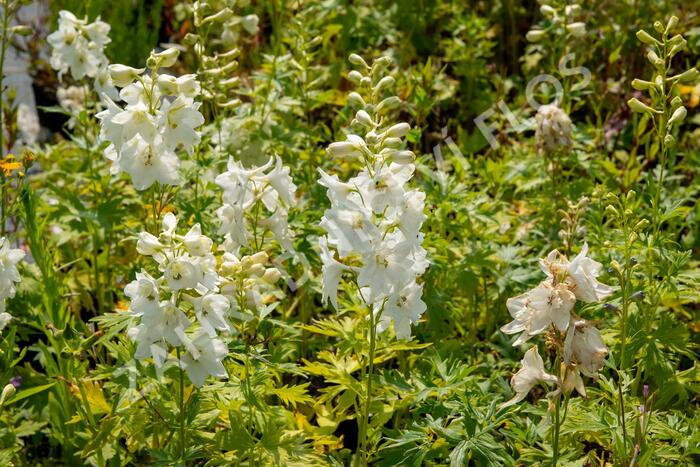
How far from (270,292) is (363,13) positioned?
3.18 m

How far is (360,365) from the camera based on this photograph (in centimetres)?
269

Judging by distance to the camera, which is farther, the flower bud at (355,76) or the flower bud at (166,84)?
the flower bud at (355,76)

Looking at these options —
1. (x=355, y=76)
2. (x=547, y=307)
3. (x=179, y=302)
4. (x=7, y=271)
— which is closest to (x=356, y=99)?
(x=355, y=76)

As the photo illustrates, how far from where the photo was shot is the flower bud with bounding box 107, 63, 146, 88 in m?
2.54

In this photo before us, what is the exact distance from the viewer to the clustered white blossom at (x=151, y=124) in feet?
8.36

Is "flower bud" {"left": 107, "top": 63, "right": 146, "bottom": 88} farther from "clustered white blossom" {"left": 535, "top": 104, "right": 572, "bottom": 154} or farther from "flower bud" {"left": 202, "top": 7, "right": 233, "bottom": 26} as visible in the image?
"clustered white blossom" {"left": 535, "top": 104, "right": 572, "bottom": 154}

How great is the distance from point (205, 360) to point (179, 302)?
16cm

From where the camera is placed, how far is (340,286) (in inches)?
114

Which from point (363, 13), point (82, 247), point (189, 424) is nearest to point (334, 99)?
point (363, 13)

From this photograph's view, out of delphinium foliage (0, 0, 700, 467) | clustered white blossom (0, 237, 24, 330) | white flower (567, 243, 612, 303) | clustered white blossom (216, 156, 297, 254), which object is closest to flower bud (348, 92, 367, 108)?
delphinium foliage (0, 0, 700, 467)

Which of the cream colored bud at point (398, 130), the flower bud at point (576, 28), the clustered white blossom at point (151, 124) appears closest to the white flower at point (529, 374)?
the cream colored bud at point (398, 130)

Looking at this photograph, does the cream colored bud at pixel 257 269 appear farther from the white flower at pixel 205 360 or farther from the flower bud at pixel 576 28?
the flower bud at pixel 576 28

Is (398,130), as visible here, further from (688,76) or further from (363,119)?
(688,76)

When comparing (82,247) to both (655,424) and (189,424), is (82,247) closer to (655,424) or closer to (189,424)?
(189,424)
